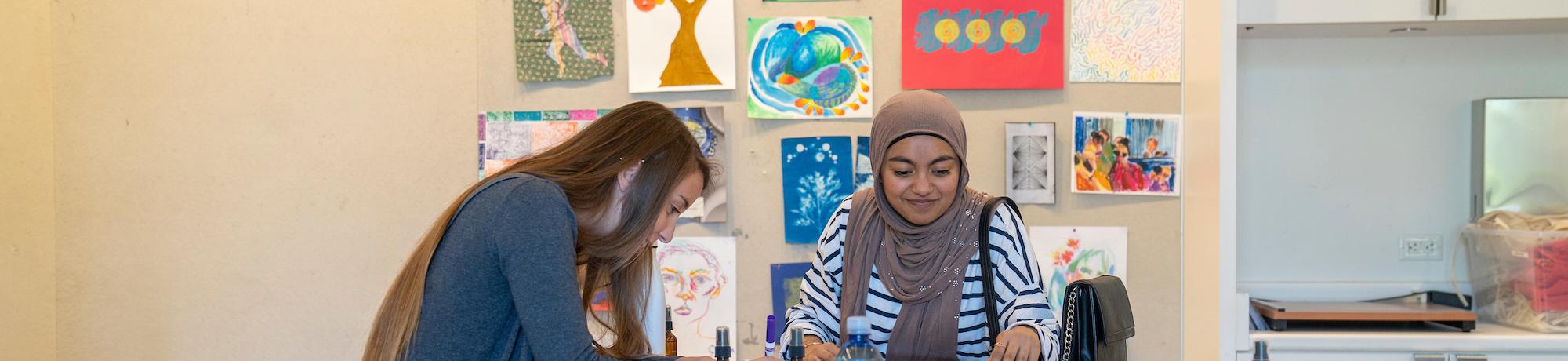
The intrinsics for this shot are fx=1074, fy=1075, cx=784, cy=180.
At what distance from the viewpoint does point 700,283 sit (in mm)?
2863

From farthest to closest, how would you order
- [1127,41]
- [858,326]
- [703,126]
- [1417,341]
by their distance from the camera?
[703,126], [1127,41], [1417,341], [858,326]

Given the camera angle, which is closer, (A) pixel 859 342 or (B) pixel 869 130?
(A) pixel 859 342

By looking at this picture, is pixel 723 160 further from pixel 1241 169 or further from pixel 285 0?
pixel 1241 169

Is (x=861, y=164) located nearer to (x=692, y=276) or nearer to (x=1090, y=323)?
(x=692, y=276)

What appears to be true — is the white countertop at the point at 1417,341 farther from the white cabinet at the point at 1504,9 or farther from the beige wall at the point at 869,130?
the white cabinet at the point at 1504,9

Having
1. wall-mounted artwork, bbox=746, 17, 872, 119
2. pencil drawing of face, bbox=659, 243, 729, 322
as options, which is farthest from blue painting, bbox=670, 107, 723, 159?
pencil drawing of face, bbox=659, 243, 729, 322

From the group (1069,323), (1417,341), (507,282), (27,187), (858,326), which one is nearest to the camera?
(507,282)

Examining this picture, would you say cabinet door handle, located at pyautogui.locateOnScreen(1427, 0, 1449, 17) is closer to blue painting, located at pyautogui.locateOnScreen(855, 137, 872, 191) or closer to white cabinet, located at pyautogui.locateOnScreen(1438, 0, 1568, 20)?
white cabinet, located at pyautogui.locateOnScreen(1438, 0, 1568, 20)

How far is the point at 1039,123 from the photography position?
9.02ft

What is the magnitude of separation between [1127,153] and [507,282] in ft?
6.01

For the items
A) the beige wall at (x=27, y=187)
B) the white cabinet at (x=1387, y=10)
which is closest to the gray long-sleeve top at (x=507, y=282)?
the white cabinet at (x=1387, y=10)

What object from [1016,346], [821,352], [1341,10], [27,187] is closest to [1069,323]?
[1016,346]

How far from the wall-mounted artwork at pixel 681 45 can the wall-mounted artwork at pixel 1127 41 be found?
0.89 m

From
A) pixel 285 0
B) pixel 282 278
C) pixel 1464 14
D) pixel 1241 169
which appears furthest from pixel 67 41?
pixel 1464 14
